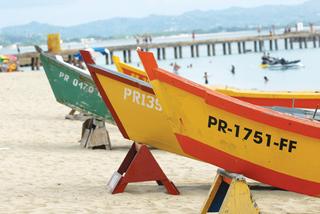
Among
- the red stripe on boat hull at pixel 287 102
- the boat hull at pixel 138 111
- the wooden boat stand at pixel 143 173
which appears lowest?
the wooden boat stand at pixel 143 173

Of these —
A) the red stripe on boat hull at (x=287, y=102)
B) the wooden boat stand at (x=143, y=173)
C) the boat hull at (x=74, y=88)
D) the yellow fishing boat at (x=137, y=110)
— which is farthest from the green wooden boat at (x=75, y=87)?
the wooden boat stand at (x=143, y=173)

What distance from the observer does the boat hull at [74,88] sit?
1352 cm

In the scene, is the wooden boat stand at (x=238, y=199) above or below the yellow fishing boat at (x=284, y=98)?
below

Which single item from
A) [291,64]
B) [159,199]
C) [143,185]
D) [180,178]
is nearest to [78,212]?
[159,199]

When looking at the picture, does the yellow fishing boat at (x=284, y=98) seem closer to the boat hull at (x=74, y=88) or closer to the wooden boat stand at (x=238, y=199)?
the boat hull at (x=74, y=88)

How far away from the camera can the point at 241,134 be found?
6.87 m

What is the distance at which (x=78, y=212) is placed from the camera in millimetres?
7762

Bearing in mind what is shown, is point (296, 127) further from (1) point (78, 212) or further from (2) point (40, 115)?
(2) point (40, 115)

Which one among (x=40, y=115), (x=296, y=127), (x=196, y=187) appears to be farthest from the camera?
(x=40, y=115)

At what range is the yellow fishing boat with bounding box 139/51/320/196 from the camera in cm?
676

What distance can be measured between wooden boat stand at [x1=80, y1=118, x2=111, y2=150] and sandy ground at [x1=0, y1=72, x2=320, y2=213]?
0.71 ft

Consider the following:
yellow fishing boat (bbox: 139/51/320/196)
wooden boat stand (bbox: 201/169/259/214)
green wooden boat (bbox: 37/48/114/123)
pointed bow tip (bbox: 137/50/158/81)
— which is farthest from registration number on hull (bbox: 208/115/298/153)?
green wooden boat (bbox: 37/48/114/123)

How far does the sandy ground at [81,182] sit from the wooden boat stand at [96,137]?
0.71 feet

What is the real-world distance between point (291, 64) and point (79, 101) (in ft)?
151
